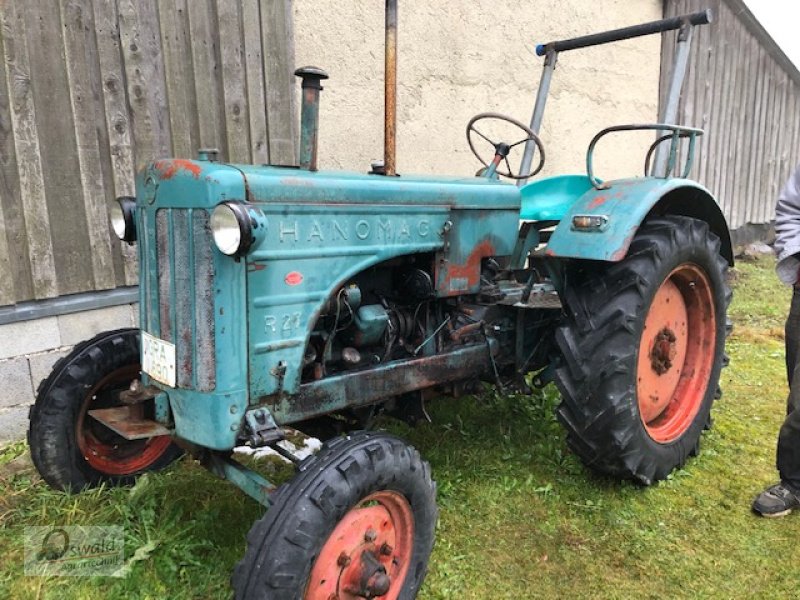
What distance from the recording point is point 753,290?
7.11 metres

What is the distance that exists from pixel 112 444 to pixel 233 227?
1397 millimetres

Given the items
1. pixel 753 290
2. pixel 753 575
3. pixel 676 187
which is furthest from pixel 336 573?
pixel 753 290

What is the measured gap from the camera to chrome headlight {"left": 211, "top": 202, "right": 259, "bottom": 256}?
168 cm

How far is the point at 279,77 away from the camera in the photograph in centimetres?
391

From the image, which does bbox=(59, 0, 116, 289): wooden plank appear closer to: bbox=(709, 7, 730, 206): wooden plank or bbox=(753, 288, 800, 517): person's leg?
bbox=(753, 288, 800, 517): person's leg

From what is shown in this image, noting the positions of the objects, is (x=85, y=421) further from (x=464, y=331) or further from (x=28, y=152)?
(x=464, y=331)

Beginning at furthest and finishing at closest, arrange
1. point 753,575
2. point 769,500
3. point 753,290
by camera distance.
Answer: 1. point 753,290
2. point 769,500
3. point 753,575

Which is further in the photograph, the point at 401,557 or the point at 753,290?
the point at 753,290

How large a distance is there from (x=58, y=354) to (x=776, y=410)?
3877mm

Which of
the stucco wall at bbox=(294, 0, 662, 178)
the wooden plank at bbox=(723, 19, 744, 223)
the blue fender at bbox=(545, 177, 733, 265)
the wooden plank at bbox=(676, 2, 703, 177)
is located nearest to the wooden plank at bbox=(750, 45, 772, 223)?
the wooden plank at bbox=(723, 19, 744, 223)

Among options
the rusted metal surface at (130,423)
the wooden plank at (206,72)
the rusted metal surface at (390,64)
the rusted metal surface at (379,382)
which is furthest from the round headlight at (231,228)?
the wooden plank at (206,72)

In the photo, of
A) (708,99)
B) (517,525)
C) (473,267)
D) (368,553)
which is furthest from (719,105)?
(368,553)

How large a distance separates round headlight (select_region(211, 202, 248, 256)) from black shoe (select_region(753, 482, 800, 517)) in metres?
2.28

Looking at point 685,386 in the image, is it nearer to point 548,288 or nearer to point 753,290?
point 548,288
